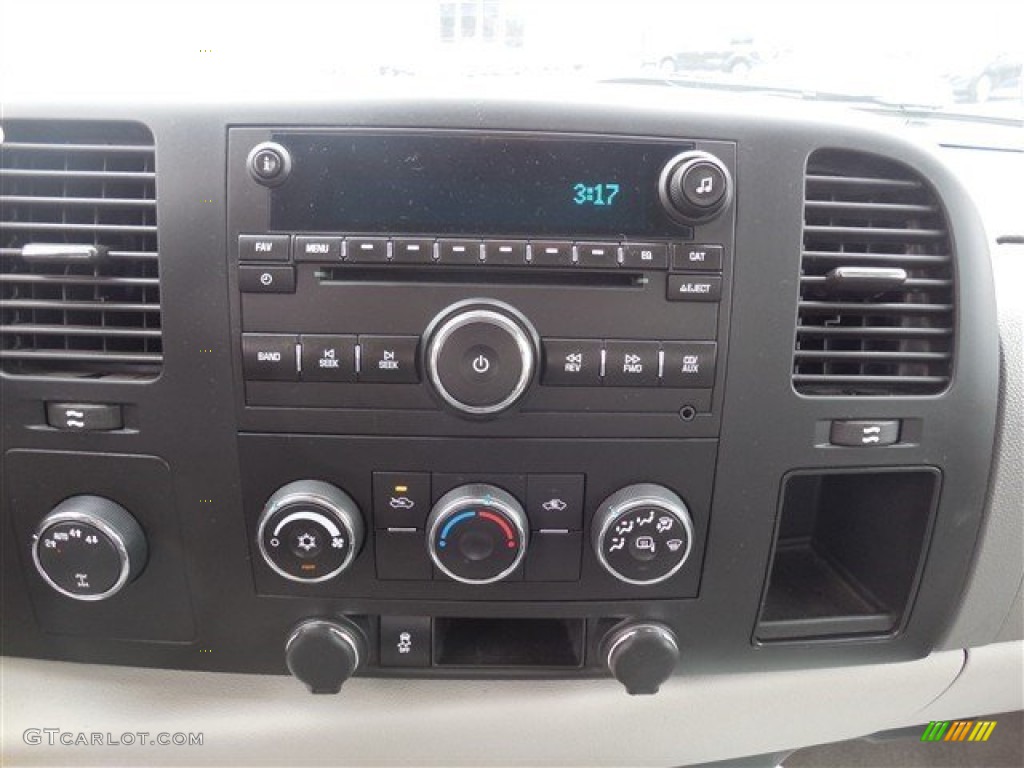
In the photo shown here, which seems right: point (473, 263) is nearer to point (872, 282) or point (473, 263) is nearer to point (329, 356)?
point (329, 356)

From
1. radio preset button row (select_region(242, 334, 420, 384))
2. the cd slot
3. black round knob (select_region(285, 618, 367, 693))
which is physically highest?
the cd slot

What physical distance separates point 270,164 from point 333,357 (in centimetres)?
22

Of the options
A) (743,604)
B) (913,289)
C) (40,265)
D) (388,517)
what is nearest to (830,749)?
(743,604)

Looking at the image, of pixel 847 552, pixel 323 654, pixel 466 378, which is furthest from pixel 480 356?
pixel 847 552

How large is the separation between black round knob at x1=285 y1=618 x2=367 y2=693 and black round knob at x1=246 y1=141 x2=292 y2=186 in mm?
525

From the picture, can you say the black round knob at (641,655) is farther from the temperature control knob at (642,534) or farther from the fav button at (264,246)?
the fav button at (264,246)

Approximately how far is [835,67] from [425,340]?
89 cm

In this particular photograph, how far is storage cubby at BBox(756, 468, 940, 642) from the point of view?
94 cm

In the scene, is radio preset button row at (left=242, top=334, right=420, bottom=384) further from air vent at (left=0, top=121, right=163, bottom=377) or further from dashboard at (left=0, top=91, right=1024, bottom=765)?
air vent at (left=0, top=121, right=163, bottom=377)

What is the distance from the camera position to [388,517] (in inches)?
33.5

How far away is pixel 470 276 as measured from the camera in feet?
2.57

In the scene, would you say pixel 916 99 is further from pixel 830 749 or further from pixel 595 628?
pixel 830 749

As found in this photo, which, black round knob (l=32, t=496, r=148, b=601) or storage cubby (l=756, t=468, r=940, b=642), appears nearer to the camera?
black round knob (l=32, t=496, r=148, b=601)

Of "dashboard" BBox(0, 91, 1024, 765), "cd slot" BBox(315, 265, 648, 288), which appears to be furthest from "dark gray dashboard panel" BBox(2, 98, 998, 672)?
"cd slot" BBox(315, 265, 648, 288)
